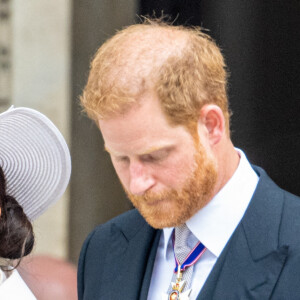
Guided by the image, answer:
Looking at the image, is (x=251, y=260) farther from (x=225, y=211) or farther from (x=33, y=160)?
(x=33, y=160)

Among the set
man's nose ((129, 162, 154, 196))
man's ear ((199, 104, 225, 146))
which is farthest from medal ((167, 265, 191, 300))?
man's ear ((199, 104, 225, 146))

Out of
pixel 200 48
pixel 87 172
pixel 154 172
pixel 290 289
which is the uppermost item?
pixel 200 48

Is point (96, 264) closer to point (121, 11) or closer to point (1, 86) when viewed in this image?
point (121, 11)

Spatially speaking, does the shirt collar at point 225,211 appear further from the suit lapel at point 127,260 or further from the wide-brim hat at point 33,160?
the wide-brim hat at point 33,160

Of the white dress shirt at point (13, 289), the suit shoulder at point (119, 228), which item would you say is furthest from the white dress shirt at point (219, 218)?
the white dress shirt at point (13, 289)

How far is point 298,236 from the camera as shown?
8.98 ft

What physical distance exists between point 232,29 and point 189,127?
2239mm

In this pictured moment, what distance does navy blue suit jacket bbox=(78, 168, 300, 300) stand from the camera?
8.84 feet

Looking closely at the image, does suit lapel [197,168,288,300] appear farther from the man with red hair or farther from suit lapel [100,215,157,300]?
suit lapel [100,215,157,300]

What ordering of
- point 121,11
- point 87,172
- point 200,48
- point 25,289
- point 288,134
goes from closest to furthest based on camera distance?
point 200,48 → point 25,289 → point 288,134 → point 121,11 → point 87,172

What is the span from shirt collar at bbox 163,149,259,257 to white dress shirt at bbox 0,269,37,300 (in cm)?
71

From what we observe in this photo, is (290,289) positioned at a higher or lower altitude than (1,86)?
higher

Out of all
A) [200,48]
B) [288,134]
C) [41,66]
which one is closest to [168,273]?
[200,48]

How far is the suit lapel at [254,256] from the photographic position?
107 inches
